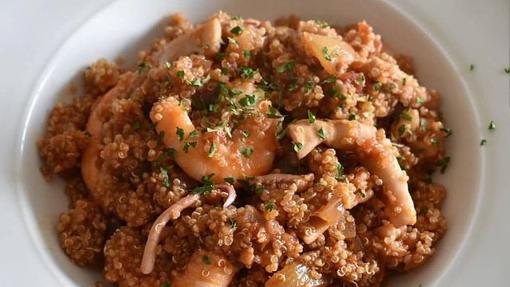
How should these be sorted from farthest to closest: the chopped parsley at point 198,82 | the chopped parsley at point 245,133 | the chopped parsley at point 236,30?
the chopped parsley at point 236,30 < the chopped parsley at point 198,82 < the chopped parsley at point 245,133

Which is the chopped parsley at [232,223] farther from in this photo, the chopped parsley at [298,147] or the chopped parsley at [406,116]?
the chopped parsley at [406,116]

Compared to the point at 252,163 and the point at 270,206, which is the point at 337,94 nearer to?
the point at 252,163

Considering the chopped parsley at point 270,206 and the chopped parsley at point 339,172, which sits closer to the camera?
the chopped parsley at point 270,206

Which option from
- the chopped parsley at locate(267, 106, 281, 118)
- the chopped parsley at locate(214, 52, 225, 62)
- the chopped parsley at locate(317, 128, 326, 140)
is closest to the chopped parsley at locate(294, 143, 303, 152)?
the chopped parsley at locate(317, 128, 326, 140)

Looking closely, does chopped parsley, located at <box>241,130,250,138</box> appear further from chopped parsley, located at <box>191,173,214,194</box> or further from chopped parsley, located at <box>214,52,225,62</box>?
chopped parsley, located at <box>214,52,225,62</box>

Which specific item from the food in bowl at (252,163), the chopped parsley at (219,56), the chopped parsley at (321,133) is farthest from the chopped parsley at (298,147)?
the chopped parsley at (219,56)

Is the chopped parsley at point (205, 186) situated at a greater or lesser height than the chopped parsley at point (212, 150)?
lesser

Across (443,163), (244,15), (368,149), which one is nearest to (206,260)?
(368,149)

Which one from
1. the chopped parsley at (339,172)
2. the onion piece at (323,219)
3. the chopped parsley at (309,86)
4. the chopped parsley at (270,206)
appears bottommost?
the onion piece at (323,219)
